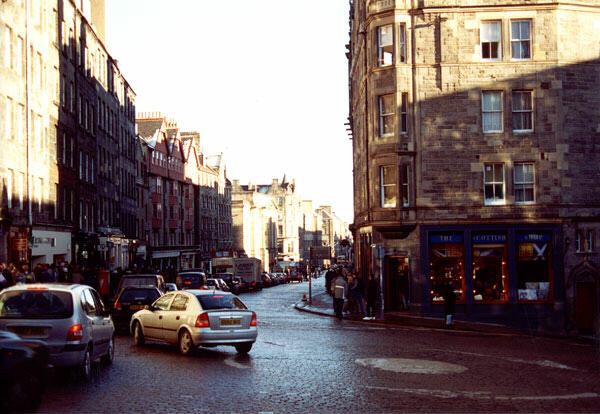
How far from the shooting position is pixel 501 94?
34.9m

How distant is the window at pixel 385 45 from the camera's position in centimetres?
3538

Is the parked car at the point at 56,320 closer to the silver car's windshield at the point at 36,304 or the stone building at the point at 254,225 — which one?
the silver car's windshield at the point at 36,304

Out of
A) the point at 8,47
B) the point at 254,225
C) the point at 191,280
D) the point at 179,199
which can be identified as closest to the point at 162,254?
the point at 179,199

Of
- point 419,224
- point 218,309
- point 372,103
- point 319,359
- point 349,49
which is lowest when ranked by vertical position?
point 319,359

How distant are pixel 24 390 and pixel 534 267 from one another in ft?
92.9

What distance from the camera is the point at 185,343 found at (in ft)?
58.7

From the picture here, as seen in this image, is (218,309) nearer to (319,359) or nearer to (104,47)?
(319,359)

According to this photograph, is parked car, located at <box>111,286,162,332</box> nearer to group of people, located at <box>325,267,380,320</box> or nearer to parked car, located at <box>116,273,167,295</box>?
parked car, located at <box>116,273,167,295</box>

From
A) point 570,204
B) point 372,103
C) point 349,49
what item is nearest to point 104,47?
point 349,49

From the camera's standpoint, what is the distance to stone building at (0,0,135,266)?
3400 centimetres

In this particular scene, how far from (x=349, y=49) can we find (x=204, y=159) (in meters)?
56.8

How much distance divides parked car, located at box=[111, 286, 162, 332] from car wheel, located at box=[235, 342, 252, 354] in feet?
18.7

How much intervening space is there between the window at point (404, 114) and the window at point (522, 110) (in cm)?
479

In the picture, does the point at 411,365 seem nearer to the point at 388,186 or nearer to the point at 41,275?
the point at 41,275
